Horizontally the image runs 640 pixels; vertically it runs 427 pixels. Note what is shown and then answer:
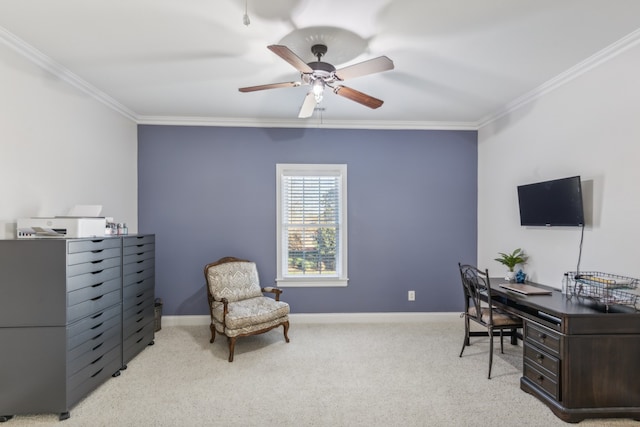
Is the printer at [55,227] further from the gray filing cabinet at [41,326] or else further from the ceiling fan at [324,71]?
the ceiling fan at [324,71]

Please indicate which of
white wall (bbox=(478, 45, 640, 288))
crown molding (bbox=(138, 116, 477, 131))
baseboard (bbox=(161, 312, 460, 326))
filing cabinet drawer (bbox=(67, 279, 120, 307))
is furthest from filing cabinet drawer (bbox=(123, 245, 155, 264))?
white wall (bbox=(478, 45, 640, 288))

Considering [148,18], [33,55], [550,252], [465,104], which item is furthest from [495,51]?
[33,55]

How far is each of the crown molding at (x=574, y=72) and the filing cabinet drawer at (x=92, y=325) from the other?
4.62 metres

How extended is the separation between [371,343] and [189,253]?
259 cm

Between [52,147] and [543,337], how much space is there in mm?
4389

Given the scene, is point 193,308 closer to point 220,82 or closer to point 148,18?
point 220,82

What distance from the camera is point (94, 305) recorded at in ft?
8.93

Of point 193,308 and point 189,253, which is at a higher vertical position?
point 189,253

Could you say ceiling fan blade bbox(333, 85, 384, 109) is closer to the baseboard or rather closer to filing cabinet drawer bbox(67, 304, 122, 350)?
filing cabinet drawer bbox(67, 304, 122, 350)

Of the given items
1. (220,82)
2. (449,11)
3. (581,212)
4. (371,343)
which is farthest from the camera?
(371,343)

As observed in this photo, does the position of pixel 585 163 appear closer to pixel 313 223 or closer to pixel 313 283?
pixel 313 223

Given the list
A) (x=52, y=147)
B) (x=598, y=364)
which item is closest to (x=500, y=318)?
(x=598, y=364)

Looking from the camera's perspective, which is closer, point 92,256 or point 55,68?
point 92,256

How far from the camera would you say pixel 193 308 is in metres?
4.42
